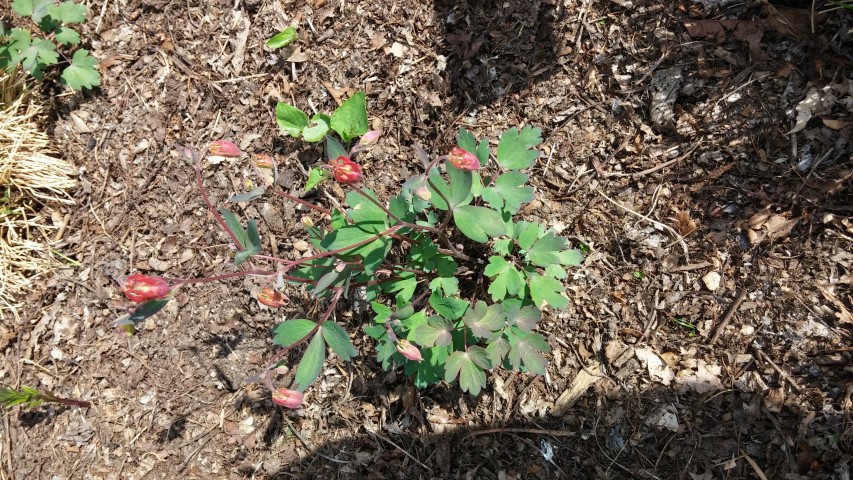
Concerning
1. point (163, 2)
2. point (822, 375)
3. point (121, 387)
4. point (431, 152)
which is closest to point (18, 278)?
point (121, 387)

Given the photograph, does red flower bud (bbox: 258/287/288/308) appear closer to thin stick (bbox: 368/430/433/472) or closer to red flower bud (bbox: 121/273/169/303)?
red flower bud (bbox: 121/273/169/303)

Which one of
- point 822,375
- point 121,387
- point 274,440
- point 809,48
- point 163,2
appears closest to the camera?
point 822,375

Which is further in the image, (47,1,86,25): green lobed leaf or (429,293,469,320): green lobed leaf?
(47,1,86,25): green lobed leaf

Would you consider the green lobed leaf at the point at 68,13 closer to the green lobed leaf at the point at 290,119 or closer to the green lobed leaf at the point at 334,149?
the green lobed leaf at the point at 290,119

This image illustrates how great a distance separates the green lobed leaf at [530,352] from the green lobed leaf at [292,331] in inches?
25.1

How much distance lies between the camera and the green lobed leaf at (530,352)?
170cm

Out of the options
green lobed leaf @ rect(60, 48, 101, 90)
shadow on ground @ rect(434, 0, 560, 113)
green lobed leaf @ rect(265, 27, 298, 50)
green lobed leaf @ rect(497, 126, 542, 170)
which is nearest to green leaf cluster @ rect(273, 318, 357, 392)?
green lobed leaf @ rect(497, 126, 542, 170)

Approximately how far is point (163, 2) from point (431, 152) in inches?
63.5

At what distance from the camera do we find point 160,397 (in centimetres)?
242

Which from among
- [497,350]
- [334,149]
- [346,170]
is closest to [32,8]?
[334,149]

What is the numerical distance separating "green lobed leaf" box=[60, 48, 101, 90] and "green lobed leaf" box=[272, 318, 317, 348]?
6.18 ft

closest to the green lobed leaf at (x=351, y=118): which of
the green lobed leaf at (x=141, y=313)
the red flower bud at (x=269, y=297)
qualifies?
the red flower bud at (x=269, y=297)

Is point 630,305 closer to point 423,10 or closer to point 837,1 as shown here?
point 837,1

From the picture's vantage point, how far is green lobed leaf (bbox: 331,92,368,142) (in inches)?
88.1
